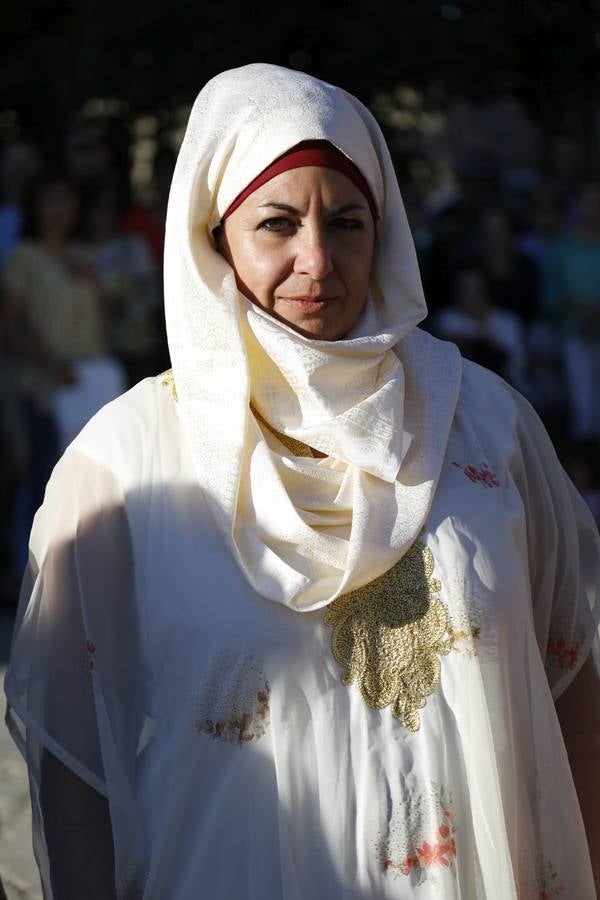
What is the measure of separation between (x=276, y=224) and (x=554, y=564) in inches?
33.5

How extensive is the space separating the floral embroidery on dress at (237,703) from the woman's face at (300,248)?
64 centimetres

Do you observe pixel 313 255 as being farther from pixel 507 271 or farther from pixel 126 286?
pixel 507 271

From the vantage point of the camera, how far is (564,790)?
2754mm

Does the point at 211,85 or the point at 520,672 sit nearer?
the point at 520,672

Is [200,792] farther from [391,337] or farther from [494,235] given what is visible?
[494,235]

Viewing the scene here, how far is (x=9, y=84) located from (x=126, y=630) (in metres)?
6.41

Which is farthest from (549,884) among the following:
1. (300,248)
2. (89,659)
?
(300,248)

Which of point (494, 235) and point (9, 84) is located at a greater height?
point (9, 84)

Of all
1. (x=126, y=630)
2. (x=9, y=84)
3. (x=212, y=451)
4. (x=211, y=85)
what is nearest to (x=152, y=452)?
(x=212, y=451)

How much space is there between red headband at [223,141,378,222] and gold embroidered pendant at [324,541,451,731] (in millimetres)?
731

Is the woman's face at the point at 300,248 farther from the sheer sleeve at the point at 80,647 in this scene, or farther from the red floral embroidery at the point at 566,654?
the red floral embroidery at the point at 566,654

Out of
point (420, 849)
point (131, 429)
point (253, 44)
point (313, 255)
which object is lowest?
point (420, 849)

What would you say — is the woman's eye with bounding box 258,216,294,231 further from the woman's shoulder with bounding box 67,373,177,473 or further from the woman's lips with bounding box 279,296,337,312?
the woman's shoulder with bounding box 67,373,177,473

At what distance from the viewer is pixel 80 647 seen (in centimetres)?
271
